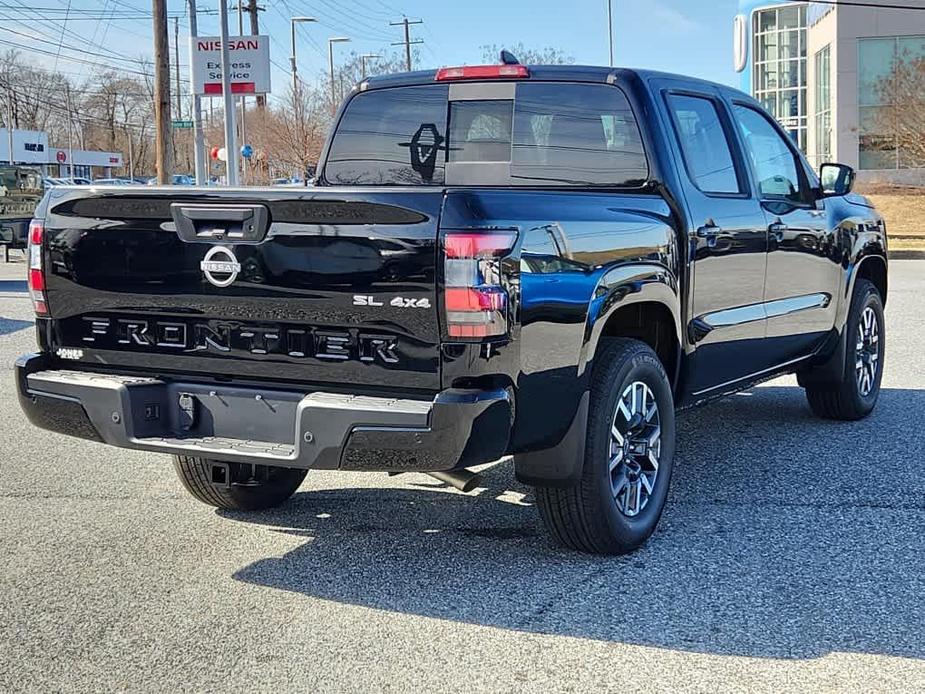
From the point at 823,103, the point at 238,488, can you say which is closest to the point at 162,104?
the point at 238,488

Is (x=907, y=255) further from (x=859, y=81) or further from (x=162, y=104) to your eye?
(x=859, y=81)

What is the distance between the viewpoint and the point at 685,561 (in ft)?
15.5

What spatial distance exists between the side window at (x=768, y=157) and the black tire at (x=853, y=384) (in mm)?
1103

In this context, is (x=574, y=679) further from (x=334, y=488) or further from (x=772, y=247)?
(x=772, y=247)

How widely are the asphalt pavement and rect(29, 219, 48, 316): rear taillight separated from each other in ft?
3.37

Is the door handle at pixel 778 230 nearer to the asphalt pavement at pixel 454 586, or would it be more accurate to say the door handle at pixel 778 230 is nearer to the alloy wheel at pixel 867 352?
the asphalt pavement at pixel 454 586

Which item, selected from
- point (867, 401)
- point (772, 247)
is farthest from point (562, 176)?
point (867, 401)

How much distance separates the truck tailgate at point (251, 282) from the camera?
3.96m

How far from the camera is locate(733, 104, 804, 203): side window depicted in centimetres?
619

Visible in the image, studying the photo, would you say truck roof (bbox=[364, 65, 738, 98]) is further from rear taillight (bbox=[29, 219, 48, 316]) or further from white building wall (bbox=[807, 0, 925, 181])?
white building wall (bbox=[807, 0, 925, 181])

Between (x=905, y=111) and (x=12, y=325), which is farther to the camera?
(x=905, y=111)

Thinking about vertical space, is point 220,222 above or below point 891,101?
below

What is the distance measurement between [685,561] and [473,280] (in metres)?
1.60

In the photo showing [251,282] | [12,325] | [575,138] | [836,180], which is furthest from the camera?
[12,325]
